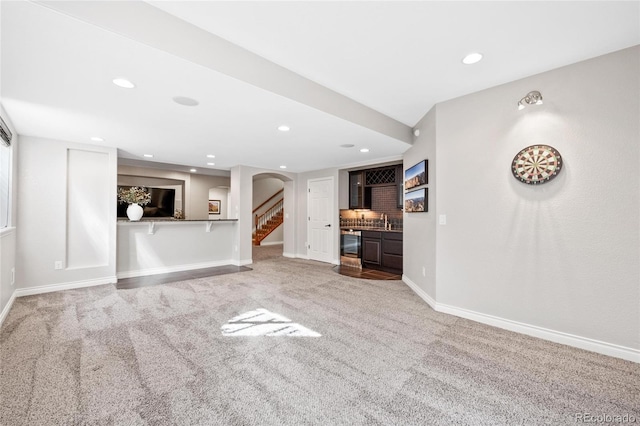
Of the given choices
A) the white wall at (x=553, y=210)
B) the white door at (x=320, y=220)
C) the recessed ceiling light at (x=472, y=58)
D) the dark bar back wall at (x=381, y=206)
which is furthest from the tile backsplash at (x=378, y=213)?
the recessed ceiling light at (x=472, y=58)

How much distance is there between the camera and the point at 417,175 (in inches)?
161

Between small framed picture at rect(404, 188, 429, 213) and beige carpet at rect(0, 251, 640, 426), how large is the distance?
1.39 meters

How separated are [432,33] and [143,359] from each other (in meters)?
3.52

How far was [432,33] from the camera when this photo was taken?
213cm

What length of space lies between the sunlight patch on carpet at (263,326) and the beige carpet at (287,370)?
2cm

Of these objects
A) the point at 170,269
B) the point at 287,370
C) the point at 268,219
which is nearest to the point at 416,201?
the point at 287,370

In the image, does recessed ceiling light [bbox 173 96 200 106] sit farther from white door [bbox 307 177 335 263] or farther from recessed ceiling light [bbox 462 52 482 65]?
white door [bbox 307 177 335 263]

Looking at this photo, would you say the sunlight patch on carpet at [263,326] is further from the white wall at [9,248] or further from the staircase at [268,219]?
the staircase at [268,219]

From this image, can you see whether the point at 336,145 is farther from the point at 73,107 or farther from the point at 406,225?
the point at 73,107

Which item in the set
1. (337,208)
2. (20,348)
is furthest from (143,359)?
(337,208)

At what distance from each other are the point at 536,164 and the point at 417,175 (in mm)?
1554

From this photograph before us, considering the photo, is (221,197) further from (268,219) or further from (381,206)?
(381,206)

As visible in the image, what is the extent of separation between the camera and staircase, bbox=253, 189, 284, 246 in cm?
1050

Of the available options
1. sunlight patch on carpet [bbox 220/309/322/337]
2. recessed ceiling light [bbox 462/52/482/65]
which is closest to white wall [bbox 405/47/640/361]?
→ recessed ceiling light [bbox 462/52/482/65]
